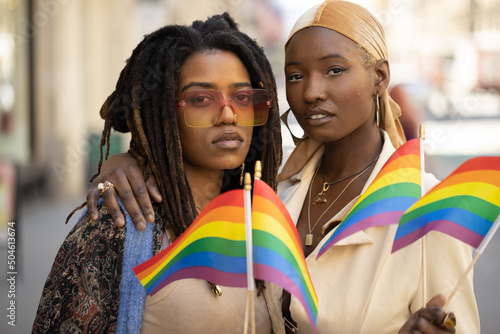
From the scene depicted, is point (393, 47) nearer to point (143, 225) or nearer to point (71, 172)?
point (71, 172)

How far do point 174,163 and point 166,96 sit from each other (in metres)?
0.29

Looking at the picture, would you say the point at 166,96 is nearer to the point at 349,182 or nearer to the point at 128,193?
the point at 128,193

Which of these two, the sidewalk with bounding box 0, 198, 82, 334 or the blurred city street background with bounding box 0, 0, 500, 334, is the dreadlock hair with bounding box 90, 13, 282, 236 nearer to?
the blurred city street background with bounding box 0, 0, 500, 334

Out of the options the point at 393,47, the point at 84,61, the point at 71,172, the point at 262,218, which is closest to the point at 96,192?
the point at 262,218

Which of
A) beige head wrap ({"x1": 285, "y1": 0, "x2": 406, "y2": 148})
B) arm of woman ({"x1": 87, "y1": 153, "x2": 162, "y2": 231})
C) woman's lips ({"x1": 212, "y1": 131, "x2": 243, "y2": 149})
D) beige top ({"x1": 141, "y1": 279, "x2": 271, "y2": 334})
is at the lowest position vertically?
beige top ({"x1": 141, "y1": 279, "x2": 271, "y2": 334})

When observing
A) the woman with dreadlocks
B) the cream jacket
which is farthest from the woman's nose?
the cream jacket

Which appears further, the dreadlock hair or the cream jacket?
the dreadlock hair

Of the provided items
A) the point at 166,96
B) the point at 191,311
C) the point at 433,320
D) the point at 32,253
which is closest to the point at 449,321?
the point at 433,320

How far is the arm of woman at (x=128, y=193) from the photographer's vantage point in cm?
247

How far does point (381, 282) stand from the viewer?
250 centimetres

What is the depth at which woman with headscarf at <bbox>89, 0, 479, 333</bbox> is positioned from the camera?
2.44m

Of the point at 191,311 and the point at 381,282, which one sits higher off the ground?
the point at 381,282

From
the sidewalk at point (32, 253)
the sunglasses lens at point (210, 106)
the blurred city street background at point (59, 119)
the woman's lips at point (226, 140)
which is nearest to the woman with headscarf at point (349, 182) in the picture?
the sunglasses lens at point (210, 106)

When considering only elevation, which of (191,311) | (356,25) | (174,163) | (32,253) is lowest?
(32,253)
